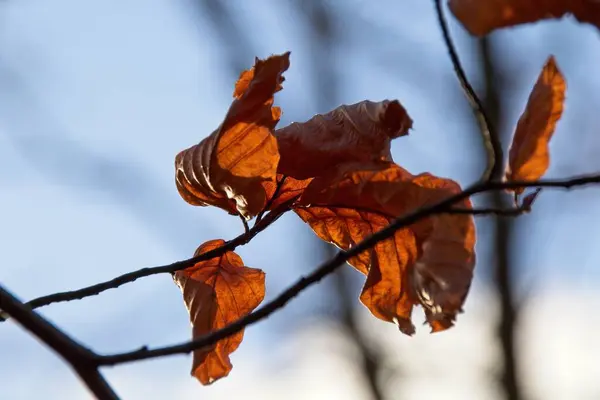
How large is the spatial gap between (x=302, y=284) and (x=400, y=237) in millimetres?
157

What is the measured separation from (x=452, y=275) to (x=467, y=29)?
0.16 meters

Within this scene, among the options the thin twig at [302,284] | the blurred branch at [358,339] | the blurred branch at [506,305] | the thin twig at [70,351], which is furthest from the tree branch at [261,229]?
the blurred branch at [358,339]

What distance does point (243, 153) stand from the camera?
0.67m

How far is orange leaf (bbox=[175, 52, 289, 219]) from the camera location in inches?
25.2

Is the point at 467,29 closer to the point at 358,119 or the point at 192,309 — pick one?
the point at 358,119

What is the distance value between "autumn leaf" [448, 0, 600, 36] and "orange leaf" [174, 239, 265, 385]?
1.03 feet

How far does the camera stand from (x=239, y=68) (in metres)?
4.61

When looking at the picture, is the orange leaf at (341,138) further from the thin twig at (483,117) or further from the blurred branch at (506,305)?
the blurred branch at (506,305)

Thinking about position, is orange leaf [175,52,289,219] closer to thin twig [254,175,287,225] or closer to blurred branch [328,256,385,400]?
thin twig [254,175,287,225]

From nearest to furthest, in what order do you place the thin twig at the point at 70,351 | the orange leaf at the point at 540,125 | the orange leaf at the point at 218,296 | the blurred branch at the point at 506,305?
the thin twig at the point at 70,351, the orange leaf at the point at 540,125, the orange leaf at the point at 218,296, the blurred branch at the point at 506,305

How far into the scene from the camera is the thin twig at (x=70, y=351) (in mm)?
480

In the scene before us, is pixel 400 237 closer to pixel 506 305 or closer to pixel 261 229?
pixel 261 229

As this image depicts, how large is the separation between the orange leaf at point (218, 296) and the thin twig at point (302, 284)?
183 millimetres

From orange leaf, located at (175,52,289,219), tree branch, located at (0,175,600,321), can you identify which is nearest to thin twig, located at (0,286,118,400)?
tree branch, located at (0,175,600,321)
